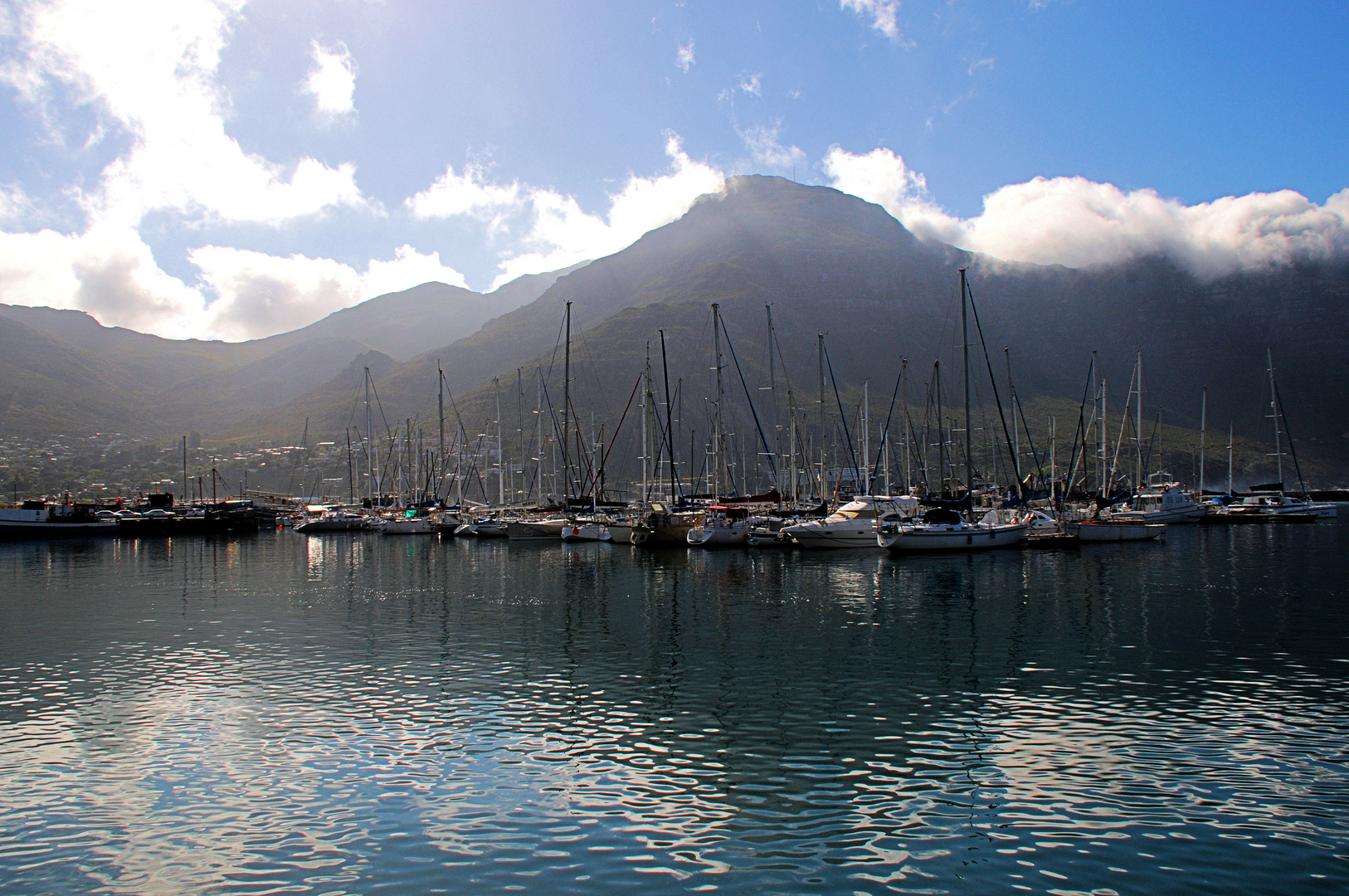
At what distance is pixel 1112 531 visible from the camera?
70750 mm

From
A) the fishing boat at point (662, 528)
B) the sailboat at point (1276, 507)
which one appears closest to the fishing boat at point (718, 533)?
the fishing boat at point (662, 528)

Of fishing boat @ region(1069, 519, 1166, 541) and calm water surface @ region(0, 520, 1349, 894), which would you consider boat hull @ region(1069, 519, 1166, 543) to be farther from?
calm water surface @ region(0, 520, 1349, 894)

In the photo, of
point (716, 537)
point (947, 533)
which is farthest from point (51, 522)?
point (947, 533)

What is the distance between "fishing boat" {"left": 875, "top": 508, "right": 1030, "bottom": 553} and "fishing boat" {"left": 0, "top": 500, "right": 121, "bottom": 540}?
105992 millimetres

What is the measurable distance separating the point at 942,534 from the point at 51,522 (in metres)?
114

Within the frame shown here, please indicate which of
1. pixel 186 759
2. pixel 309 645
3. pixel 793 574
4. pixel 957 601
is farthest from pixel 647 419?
pixel 186 759

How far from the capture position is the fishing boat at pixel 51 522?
354 ft

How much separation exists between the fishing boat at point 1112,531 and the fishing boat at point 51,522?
390 feet

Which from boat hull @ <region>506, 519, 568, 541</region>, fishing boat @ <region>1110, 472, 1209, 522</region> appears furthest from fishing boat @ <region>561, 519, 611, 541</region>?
fishing boat @ <region>1110, 472, 1209, 522</region>

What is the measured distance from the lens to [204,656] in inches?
1113

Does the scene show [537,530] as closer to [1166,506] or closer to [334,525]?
[334,525]

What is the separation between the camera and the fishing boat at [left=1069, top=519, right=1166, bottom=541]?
70.1 meters

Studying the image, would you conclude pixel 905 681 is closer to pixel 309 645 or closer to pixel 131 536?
pixel 309 645

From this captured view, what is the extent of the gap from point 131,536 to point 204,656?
326ft
